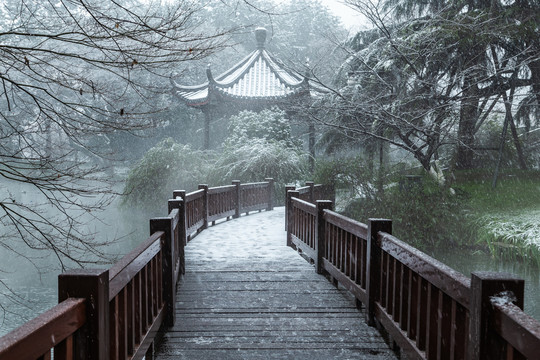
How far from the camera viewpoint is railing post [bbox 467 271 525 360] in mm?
1984

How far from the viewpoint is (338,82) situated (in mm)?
15992

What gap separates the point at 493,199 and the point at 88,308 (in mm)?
12753

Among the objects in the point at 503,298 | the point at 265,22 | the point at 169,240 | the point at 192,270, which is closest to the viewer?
the point at 503,298

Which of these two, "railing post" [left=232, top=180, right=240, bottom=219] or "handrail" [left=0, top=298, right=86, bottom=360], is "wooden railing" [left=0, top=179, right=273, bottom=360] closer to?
"handrail" [left=0, top=298, right=86, bottom=360]

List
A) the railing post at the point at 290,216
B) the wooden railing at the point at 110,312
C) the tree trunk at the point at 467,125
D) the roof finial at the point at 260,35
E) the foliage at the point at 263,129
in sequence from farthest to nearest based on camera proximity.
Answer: the roof finial at the point at 260,35 < the foliage at the point at 263,129 < the tree trunk at the point at 467,125 < the railing post at the point at 290,216 < the wooden railing at the point at 110,312

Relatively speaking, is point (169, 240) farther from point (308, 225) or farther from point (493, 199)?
point (493, 199)

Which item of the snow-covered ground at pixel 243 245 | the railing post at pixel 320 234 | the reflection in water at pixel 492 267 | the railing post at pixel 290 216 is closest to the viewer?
the railing post at pixel 320 234

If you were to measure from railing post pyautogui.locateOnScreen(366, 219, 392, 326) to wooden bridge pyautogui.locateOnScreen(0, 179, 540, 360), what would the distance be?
1 cm

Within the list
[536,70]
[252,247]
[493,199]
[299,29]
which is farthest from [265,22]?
[252,247]

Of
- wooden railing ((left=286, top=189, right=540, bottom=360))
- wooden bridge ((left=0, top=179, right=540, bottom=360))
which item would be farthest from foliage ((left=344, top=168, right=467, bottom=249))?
wooden railing ((left=286, top=189, right=540, bottom=360))

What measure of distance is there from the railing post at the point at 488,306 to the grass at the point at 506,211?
8.98 m

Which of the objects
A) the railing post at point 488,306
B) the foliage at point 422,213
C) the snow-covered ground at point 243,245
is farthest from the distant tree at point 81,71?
the foliage at point 422,213

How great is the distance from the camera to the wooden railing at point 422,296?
6.39ft

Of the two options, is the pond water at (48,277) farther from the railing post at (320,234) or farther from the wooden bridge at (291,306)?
the railing post at (320,234)
